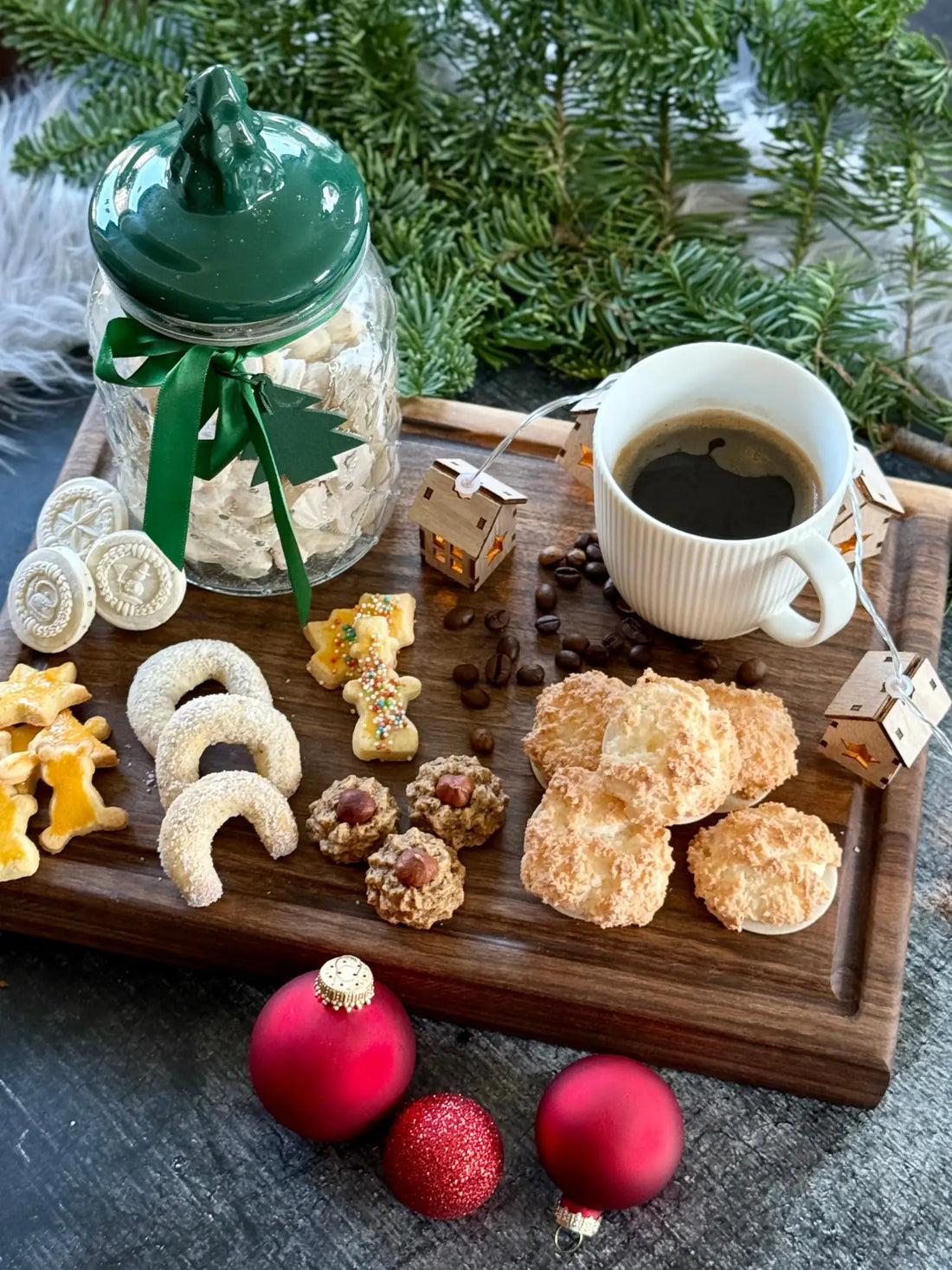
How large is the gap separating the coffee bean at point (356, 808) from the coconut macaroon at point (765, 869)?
0.96ft

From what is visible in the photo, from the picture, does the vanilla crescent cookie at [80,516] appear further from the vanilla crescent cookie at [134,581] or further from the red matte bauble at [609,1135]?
the red matte bauble at [609,1135]

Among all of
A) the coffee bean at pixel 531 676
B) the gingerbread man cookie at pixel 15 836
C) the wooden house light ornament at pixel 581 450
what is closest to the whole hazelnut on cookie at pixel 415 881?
the coffee bean at pixel 531 676

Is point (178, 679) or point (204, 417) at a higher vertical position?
point (204, 417)

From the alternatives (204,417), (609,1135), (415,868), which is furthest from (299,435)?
(609,1135)

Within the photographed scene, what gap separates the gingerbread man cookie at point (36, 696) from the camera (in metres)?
1.27

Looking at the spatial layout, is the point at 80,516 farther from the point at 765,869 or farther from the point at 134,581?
the point at 765,869

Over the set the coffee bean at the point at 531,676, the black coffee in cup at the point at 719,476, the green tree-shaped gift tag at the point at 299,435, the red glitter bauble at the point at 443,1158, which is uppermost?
the green tree-shaped gift tag at the point at 299,435

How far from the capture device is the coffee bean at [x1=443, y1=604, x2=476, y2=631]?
1361 mm

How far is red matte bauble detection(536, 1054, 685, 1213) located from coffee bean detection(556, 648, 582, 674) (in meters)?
0.39

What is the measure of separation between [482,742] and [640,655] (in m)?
0.19

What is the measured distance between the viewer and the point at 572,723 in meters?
1.23

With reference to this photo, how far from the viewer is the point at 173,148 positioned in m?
1.13

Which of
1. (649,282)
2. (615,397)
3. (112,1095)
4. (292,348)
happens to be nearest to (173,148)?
(292,348)

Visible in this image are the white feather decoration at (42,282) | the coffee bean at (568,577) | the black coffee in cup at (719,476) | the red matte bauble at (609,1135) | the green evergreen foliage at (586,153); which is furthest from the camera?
the white feather decoration at (42,282)
